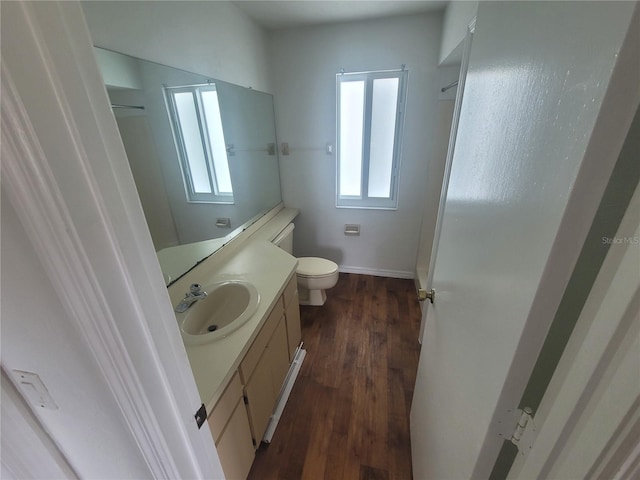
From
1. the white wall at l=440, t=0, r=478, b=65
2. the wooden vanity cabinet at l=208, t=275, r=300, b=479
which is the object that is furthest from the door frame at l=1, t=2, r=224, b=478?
the white wall at l=440, t=0, r=478, b=65

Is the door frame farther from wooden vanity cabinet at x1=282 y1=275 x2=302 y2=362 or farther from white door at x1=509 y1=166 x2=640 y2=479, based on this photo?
wooden vanity cabinet at x1=282 y1=275 x2=302 y2=362

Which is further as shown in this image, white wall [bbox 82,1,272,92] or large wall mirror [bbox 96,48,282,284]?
large wall mirror [bbox 96,48,282,284]

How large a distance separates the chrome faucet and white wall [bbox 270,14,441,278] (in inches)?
65.9

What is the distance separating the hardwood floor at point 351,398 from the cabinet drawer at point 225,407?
0.60 metres

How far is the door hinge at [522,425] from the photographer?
0.47 metres

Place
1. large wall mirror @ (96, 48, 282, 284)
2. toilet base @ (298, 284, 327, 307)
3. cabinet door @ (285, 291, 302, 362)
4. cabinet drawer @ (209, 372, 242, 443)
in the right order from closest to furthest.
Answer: cabinet drawer @ (209, 372, 242, 443) < large wall mirror @ (96, 48, 282, 284) < cabinet door @ (285, 291, 302, 362) < toilet base @ (298, 284, 327, 307)

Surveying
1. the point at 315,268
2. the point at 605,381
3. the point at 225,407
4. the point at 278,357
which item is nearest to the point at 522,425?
the point at 605,381

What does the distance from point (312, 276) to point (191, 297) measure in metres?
1.10

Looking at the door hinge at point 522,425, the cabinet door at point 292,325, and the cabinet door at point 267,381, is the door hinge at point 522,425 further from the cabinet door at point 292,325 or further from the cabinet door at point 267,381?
the cabinet door at point 292,325

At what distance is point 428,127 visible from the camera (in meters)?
2.26

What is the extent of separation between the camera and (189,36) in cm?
145

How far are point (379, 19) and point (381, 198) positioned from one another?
1.46m

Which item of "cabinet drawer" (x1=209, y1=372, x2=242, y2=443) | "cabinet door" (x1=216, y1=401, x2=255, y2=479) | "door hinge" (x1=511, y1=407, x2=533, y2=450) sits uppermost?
"door hinge" (x1=511, y1=407, x2=533, y2=450)

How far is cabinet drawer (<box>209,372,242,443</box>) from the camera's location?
2.98 feet
